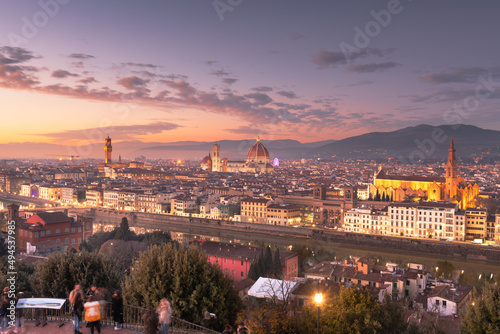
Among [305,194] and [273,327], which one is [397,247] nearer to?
[305,194]

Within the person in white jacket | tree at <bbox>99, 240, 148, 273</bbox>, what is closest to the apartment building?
tree at <bbox>99, 240, 148, 273</bbox>

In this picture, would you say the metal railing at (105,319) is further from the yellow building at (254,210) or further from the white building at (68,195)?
the white building at (68,195)

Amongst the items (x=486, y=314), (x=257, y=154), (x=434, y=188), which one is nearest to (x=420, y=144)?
(x=257, y=154)

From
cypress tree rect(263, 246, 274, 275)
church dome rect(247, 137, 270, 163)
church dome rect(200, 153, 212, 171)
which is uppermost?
church dome rect(247, 137, 270, 163)

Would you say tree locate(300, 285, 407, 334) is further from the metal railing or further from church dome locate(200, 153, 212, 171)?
church dome locate(200, 153, 212, 171)

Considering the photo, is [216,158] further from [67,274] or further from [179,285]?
[179,285]

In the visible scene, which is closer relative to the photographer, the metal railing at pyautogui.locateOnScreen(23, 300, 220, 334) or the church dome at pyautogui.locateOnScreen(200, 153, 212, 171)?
the metal railing at pyautogui.locateOnScreen(23, 300, 220, 334)
